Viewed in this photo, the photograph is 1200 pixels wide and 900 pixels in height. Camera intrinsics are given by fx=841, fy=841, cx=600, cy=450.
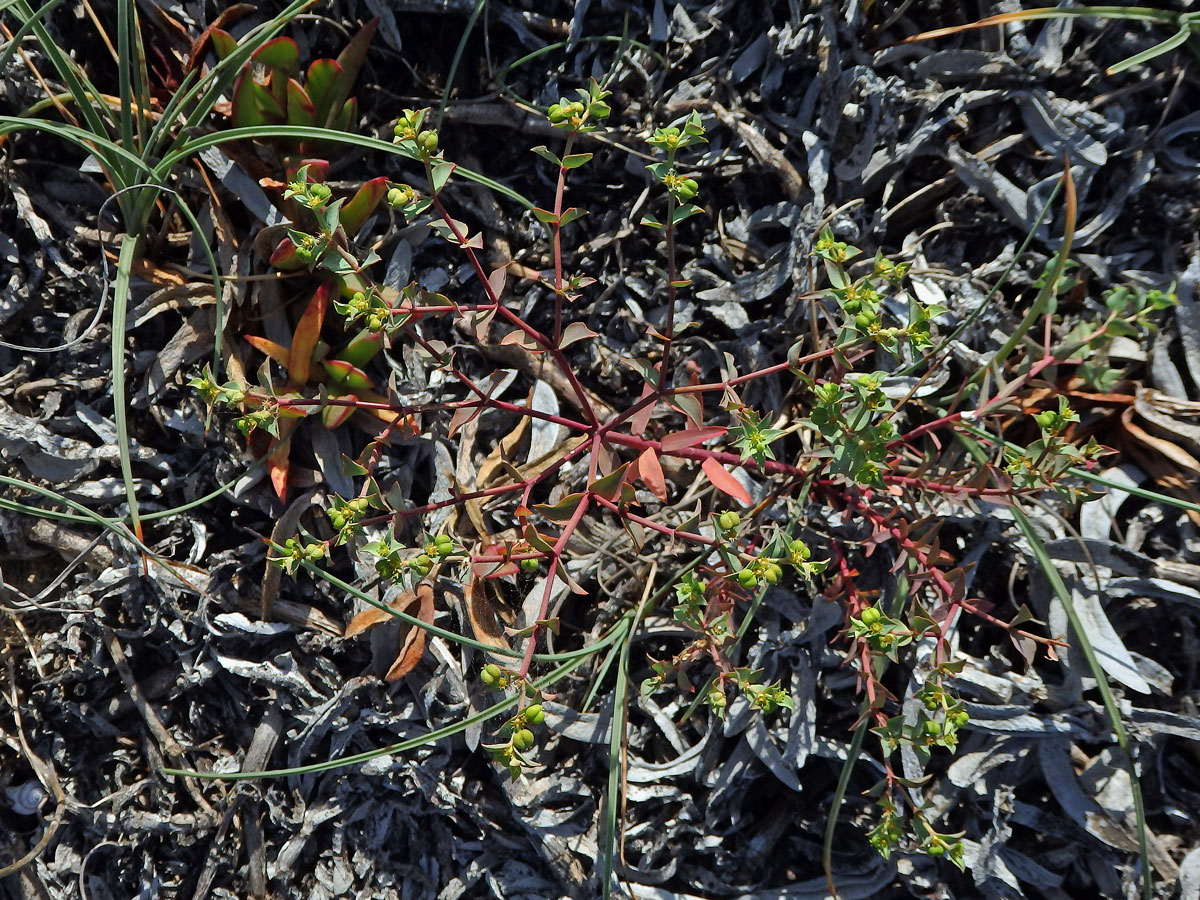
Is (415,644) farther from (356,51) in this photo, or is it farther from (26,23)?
(26,23)

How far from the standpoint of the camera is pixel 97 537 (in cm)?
180

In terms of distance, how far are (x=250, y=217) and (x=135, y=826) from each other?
1321 millimetres

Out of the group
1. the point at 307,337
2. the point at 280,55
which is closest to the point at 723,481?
the point at 307,337

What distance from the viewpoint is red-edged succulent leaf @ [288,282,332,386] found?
5.47 ft

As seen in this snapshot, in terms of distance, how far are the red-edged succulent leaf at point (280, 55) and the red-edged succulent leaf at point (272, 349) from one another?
1.79 feet

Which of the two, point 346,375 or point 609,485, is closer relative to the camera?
point 609,485

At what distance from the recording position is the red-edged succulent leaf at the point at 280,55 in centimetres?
166

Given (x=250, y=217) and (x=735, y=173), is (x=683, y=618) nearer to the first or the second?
(x=735, y=173)

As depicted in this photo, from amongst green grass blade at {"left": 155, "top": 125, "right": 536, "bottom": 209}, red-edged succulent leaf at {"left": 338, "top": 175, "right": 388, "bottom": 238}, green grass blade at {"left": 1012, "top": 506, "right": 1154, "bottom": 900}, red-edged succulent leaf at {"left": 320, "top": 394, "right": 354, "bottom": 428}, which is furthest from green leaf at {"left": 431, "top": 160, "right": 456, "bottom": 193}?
green grass blade at {"left": 1012, "top": 506, "right": 1154, "bottom": 900}

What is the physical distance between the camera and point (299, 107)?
1.70 metres

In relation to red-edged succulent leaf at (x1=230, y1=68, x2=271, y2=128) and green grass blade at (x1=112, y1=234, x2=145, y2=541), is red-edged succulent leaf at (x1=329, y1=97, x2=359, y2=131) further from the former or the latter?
green grass blade at (x1=112, y1=234, x2=145, y2=541)

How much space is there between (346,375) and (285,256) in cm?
27

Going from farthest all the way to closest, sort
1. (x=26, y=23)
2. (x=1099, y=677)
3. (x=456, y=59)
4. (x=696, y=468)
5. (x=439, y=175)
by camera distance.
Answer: (x=696, y=468), (x=456, y=59), (x=26, y=23), (x=1099, y=677), (x=439, y=175)

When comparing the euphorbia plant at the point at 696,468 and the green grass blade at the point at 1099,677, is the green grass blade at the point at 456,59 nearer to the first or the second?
the euphorbia plant at the point at 696,468
